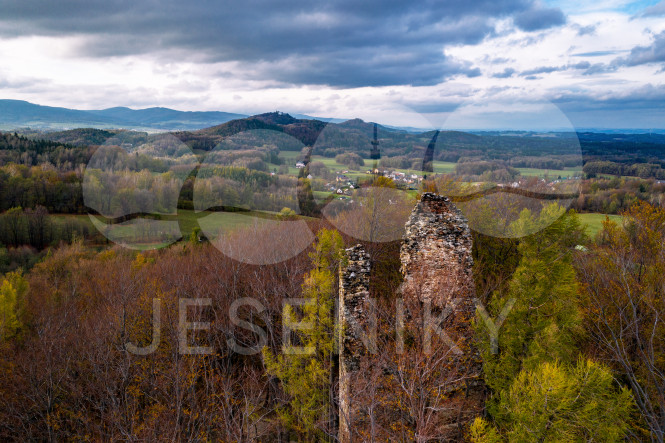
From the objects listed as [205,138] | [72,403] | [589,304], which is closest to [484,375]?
[589,304]

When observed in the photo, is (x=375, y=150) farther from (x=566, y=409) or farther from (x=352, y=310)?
(x=566, y=409)

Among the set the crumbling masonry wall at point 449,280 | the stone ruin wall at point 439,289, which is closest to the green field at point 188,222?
the stone ruin wall at point 439,289

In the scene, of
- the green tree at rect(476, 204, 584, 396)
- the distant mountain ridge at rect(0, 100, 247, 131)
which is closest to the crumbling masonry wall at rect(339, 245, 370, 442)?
the green tree at rect(476, 204, 584, 396)

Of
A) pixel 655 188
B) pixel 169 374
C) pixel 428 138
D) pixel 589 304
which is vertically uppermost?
pixel 428 138

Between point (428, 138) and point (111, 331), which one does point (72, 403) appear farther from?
point (428, 138)

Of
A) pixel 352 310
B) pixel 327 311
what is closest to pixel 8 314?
pixel 327 311

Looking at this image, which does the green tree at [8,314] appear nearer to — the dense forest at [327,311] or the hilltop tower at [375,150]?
the dense forest at [327,311]
